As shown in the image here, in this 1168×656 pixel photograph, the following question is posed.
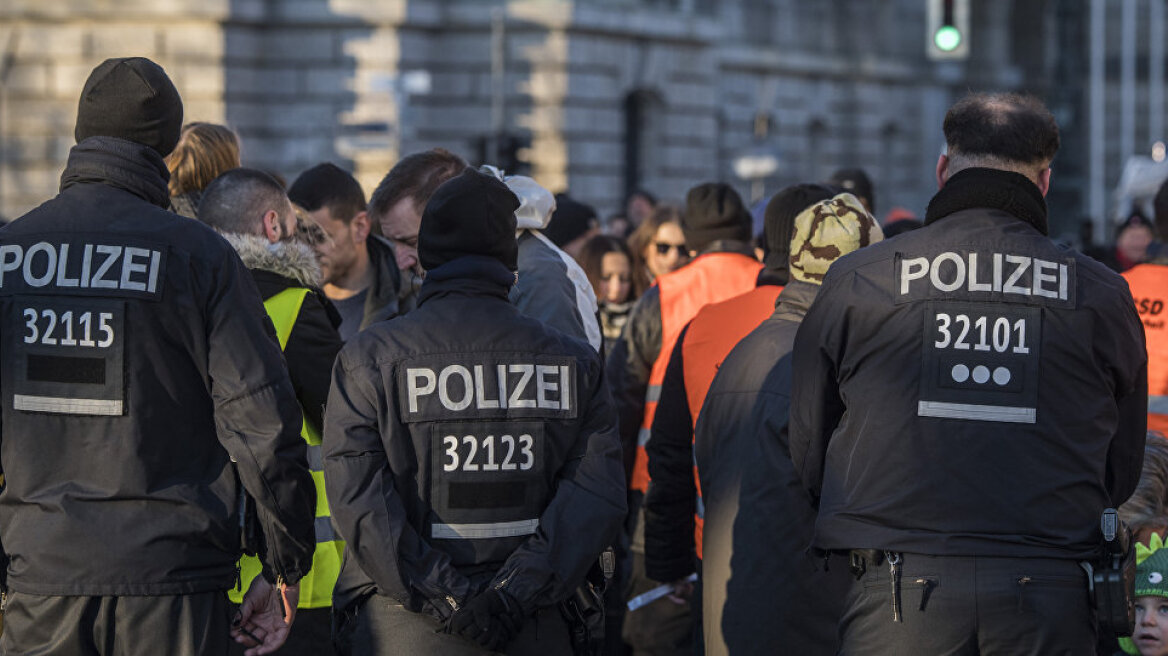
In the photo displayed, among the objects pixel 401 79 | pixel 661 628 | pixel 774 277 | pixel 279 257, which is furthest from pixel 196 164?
pixel 401 79

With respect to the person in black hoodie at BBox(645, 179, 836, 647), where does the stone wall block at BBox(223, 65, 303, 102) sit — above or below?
above

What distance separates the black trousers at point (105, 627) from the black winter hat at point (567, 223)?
4687 mm

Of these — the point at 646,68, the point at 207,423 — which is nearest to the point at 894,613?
the point at 207,423

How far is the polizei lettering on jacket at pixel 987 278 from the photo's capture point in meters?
4.68

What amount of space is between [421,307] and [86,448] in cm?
88

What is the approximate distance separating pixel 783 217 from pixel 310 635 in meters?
2.05

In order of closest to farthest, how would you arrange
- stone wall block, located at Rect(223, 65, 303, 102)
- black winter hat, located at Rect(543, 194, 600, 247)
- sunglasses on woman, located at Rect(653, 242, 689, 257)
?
1. black winter hat, located at Rect(543, 194, 600, 247)
2. sunglasses on woman, located at Rect(653, 242, 689, 257)
3. stone wall block, located at Rect(223, 65, 303, 102)

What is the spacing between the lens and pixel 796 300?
5824mm

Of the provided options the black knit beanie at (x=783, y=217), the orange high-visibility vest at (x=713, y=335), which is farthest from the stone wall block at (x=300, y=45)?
the orange high-visibility vest at (x=713, y=335)

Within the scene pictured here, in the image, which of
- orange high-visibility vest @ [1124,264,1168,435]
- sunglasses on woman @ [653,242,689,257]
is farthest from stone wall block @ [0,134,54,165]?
orange high-visibility vest @ [1124,264,1168,435]

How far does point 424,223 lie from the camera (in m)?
4.96

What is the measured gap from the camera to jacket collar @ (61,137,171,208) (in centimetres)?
488

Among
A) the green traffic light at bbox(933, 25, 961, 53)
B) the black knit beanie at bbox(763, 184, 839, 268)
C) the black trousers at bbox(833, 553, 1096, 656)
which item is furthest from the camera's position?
the green traffic light at bbox(933, 25, 961, 53)

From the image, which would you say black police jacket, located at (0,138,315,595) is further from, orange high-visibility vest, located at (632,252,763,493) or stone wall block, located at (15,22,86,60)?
stone wall block, located at (15,22,86,60)
